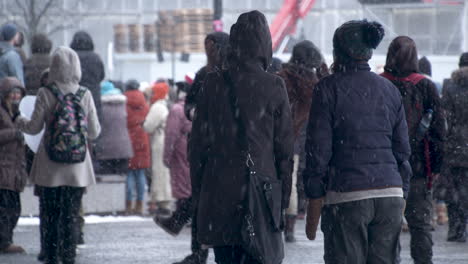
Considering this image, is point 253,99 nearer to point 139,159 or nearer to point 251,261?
point 251,261

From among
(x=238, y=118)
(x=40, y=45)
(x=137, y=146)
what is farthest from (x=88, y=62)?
(x=238, y=118)

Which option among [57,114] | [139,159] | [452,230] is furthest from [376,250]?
[139,159]

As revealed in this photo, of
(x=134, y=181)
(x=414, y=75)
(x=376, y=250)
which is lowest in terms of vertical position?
(x=134, y=181)

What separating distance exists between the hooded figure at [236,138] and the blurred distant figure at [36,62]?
6423 millimetres

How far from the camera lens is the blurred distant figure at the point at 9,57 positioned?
12.2 metres

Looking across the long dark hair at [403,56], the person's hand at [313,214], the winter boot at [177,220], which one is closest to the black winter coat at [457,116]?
the long dark hair at [403,56]

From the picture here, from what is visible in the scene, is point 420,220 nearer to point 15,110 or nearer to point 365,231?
point 365,231

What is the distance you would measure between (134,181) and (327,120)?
977cm

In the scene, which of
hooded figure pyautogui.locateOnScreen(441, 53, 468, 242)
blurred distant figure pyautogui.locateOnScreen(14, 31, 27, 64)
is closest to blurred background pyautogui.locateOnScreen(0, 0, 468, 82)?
blurred distant figure pyautogui.locateOnScreen(14, 31, 27, 64)

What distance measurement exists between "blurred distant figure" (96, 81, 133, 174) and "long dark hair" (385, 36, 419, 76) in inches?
283

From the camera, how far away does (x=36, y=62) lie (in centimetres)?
1224

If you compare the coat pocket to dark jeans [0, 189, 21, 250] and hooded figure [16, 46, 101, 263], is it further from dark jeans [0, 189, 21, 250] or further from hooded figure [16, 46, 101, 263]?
dark jeans [0, 189, 21, 250]

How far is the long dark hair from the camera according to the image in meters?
7.94

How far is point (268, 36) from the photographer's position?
5980 millimetres
